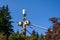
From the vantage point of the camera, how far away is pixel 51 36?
80.3ft

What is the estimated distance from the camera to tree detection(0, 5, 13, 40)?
53562mm

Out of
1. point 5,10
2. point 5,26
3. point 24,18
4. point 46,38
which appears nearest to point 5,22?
point 5,26

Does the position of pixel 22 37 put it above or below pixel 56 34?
below

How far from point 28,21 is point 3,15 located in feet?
57.5

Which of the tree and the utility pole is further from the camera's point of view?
the tree

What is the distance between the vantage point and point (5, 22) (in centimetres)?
5566

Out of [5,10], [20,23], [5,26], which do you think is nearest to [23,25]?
[20,23]

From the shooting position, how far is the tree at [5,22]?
53562 mm

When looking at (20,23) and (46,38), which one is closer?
(46,38)

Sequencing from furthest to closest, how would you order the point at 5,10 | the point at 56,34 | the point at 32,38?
the point at 5,10
the point at 32,38
the point at 56,34

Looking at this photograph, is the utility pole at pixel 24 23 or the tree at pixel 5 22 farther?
the tree at pixel 5 22

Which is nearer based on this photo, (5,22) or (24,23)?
(24,23)

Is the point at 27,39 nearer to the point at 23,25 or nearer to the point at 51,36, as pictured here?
the point at 23,25

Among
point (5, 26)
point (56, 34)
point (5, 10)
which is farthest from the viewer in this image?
point (5, 10)
